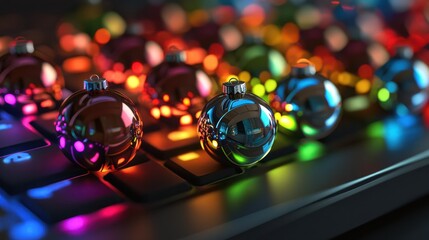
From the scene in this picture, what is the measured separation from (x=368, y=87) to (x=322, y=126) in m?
0.19

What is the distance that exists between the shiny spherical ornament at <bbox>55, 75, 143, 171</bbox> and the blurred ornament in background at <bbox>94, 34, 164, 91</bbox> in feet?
0.83

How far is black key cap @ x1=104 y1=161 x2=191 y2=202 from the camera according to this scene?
524 mm

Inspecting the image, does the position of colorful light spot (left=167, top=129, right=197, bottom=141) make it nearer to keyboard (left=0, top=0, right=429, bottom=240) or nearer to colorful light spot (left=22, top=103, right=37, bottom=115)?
keyboard (left=0, top=0, right=429, bottom=240)

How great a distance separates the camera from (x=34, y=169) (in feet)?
1.82

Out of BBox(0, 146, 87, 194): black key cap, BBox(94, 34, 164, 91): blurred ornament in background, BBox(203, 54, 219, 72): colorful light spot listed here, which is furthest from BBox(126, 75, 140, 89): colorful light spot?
BBox(0, 146, 87, 194): black key cap

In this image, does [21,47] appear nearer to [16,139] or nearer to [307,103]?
[16,139]

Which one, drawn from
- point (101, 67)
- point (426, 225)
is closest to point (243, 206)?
Result: point (426, 225)

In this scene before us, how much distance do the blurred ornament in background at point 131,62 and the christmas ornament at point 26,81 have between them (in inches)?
4.3

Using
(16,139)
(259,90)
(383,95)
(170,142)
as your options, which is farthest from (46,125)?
(383,95)

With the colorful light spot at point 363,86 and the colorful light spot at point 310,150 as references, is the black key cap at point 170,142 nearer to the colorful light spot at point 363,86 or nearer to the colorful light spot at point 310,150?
the colorful light spot at point 310,150

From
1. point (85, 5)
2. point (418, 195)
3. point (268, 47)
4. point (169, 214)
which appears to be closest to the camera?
point (169, 214)

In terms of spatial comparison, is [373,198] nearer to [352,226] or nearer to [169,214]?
[352,226]

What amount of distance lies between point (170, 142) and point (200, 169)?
0.08 metres

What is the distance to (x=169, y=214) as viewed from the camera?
0.50 metres
